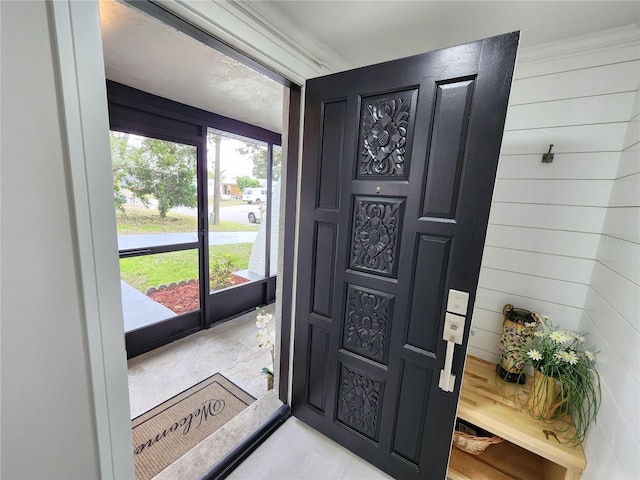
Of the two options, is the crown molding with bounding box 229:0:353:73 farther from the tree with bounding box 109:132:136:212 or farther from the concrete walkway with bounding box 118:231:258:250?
the concrete walkway with bounding box 118:231:258:250

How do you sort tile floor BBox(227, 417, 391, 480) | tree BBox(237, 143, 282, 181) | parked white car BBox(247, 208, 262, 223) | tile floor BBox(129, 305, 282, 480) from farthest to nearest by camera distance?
parked white car BBox(247, 208, 262, 223), tree BBox(237, 143, 282, 181), tile floor BBox(129, 305, 282, 480), tile floor BBox(227, 417, 391, 480)

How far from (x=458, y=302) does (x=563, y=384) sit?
2.14 ft

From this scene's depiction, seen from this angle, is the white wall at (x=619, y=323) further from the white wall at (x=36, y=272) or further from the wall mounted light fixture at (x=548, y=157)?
the white wall at (x=36, y=272)

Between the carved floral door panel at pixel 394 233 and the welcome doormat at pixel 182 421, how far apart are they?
0.83 meters

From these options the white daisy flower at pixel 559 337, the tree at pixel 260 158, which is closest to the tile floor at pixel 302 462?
the white daisy flower at pixel 559 337

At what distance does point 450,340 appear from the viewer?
110cm

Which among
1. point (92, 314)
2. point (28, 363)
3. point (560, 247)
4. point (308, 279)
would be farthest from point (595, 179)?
point (28, 363)

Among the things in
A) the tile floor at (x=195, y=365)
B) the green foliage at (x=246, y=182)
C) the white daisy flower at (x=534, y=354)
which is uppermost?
the green foliage at (x=246, y=182)

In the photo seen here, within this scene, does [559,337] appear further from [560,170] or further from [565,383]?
[560,170]

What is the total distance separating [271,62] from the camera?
1.18 metres

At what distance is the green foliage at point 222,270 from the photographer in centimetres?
302

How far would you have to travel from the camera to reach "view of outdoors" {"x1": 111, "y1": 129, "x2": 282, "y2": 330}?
7.52 ft

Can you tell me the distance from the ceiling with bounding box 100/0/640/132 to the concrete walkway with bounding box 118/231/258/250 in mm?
1328

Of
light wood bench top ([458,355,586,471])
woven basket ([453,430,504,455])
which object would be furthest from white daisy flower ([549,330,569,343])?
woven basket ([453,430,504,455])
